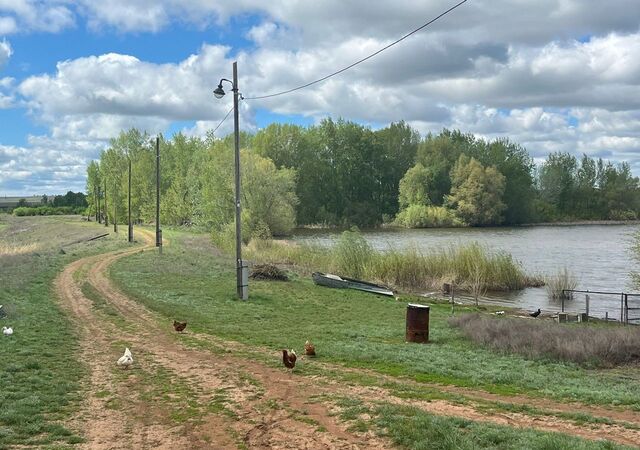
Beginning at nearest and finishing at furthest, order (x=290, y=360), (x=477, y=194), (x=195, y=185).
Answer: (x=290, y=360) < (x=195, y=185) < (x=477, y=194)

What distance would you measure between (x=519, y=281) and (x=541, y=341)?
1952 centimetres

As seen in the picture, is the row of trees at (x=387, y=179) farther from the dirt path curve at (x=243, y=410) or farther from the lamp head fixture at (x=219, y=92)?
the dirt path curve at (x=243, y=410)

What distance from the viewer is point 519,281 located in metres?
31.8

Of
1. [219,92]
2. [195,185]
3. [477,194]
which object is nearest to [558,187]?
[477,194]

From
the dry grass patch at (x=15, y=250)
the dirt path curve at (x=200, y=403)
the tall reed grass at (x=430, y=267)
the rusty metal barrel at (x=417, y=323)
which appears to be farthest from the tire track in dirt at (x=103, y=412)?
the dry grass patch at (x=15, y=250)

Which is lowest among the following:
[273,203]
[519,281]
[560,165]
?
[519,281]

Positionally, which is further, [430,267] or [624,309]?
[430,267]

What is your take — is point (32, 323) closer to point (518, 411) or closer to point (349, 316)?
point (349, 316)

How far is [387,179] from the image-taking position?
116562mm

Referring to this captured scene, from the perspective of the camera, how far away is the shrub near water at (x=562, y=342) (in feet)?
40.2

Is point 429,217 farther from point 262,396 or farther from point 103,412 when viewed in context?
point 103,412

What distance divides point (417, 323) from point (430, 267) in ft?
57.2

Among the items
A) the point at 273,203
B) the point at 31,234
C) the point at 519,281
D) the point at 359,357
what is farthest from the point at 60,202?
the point at 359,357

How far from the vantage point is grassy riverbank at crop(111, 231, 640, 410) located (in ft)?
33.1
